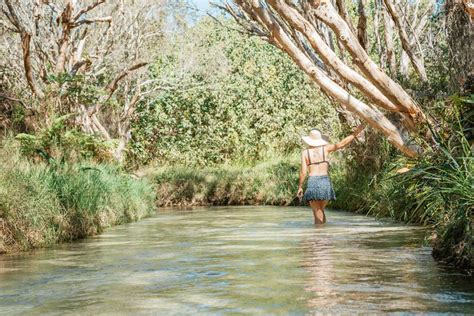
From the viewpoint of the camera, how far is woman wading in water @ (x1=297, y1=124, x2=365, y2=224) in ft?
45.5

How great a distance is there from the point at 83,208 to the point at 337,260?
5541mm

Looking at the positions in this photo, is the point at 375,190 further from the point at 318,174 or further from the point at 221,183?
the point at 221,183

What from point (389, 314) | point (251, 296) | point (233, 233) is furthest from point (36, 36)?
point (389, 314)

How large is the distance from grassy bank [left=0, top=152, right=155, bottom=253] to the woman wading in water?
3777 mm

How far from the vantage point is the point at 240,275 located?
26.1ft

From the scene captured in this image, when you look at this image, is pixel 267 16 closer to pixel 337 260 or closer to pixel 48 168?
pixel 337 260

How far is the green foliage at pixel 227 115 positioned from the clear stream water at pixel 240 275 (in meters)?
17.8

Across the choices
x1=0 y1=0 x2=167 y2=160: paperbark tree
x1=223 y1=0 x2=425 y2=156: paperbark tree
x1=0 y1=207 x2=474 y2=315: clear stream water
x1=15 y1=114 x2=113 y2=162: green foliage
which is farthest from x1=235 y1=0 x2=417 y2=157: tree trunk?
x1=0 y1=0 x2=167 y2=160: paperbark tree

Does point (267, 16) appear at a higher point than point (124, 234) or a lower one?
higher

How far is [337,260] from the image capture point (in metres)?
8.96

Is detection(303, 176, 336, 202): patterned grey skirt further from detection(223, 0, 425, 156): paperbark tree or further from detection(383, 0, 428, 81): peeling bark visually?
detection(223, 0, 425, 156): paperbark tree

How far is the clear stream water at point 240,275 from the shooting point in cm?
629

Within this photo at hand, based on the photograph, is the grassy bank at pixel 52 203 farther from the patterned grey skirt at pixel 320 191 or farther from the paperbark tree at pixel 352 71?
the paperbark tree at pixel 352 71

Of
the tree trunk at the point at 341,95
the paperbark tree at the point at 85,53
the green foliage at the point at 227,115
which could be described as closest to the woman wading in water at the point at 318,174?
the tree trunk at the point at 341,95
